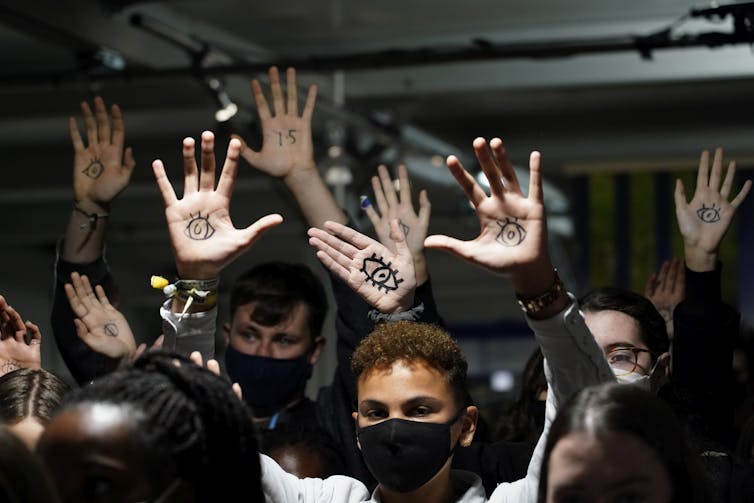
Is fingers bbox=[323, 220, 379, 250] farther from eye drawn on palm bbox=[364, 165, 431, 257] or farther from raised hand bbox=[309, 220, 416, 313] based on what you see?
eye drawn on palm bbox=[364, 165, 431, 257]

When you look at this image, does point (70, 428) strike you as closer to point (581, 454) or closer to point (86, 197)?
point (581, 454)

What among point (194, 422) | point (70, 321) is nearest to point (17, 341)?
point (70, 321)

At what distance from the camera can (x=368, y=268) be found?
3.36 meters

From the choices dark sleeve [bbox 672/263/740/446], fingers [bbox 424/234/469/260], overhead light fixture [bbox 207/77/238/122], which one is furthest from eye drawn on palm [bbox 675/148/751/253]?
overhead light fixture [bbox 207/77/238/122]

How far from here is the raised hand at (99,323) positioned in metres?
3.82

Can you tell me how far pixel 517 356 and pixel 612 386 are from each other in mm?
18024

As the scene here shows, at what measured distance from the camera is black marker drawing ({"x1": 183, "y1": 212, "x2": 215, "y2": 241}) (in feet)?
10.1

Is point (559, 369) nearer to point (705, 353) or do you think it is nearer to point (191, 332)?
point (191, 332)

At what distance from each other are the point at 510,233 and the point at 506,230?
0.02m

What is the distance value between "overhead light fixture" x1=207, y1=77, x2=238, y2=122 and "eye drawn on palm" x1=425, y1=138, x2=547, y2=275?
431cm

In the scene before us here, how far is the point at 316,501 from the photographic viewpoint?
2.82 m

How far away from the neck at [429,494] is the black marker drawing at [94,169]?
5.81 ft

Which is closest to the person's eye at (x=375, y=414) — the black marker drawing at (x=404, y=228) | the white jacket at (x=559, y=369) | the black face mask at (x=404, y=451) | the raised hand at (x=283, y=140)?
the black face mask at (x=404, y=451)

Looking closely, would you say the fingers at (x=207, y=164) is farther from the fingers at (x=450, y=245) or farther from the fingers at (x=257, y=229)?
the fingers at (x=450, y=245)
